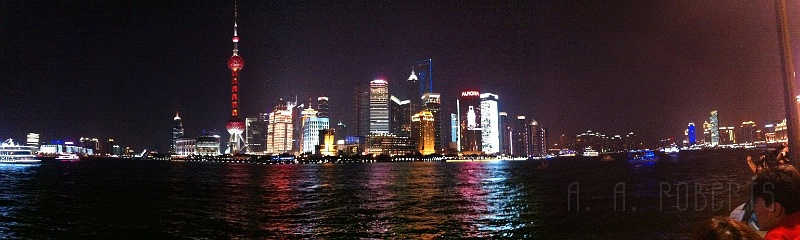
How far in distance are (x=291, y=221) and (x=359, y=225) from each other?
4.06 meters

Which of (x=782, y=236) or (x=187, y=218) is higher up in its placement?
(x=782, y=236)

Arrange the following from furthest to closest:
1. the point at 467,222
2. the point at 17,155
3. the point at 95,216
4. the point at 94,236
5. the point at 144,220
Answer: the point at 17,155 < the point at 95,216 < the point at 144,220 < the point at 467,222 < the point at 94,236

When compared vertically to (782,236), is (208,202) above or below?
below

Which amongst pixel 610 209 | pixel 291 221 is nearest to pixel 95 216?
pixel 291 221

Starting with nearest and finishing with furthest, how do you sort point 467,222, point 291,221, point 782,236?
1. point 782,236
2. point 467,222
3. point 291,221

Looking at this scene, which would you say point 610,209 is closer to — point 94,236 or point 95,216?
point 94,236

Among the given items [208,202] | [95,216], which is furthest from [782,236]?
[208,202]

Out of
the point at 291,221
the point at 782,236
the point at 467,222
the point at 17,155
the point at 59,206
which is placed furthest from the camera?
the point at 17,155

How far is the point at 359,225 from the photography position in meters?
23.2

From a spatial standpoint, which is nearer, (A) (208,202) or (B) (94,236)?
(B) (94,236)

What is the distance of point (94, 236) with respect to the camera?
22.1 meters

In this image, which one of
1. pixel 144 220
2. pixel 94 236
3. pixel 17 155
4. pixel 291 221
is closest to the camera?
pixel 94 236

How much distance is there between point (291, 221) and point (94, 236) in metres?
8.57

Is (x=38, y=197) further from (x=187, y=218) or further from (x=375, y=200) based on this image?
(x=375, y=200)
